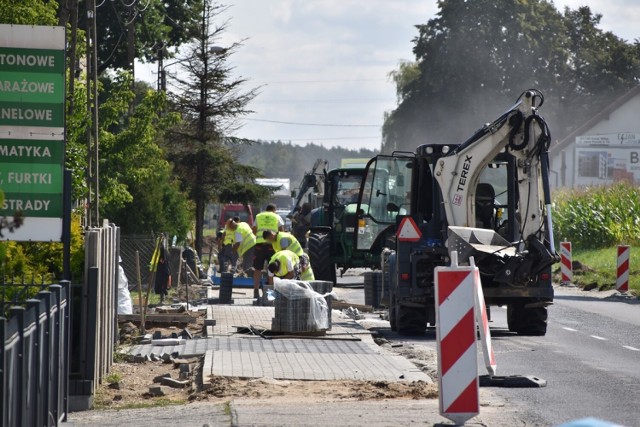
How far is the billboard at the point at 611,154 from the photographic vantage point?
76188 millimetres

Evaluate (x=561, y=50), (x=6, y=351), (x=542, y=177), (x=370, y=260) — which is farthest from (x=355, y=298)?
(x=561, y=50)

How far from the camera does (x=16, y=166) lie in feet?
34.4

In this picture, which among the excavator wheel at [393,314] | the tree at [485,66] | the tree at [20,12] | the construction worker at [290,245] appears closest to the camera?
the excavator wheel at [393,314]

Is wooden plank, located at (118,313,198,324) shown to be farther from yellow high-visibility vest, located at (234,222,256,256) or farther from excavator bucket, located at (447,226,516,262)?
yellow high-visibility vest, located at (234,222,256,256)

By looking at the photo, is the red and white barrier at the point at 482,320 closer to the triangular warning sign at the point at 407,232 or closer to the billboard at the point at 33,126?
the billboard at the point at 33,126

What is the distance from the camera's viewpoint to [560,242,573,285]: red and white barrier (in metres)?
32.5

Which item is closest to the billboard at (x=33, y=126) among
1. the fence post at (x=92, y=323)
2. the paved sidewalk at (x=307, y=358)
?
the fence post at (x=92, y=323)

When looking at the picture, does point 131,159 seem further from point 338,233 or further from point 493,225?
point 493,225

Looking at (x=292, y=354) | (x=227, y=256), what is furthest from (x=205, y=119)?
(x=292, y=354)

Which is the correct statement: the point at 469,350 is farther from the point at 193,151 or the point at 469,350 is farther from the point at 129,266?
the point at 193,151

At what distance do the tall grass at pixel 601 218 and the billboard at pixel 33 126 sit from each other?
104 ft

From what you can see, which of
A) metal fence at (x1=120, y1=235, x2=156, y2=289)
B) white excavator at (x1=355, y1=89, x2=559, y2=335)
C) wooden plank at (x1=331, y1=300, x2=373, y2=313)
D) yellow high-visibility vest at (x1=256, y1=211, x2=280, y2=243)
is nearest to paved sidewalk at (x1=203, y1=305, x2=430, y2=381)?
white excavator at (x1=355, y1=89, x2=559, y2=335)

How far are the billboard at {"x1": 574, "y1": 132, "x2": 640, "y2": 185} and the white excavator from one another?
2298 inches

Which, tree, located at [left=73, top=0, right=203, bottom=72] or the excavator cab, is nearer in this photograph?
the excavator cab
